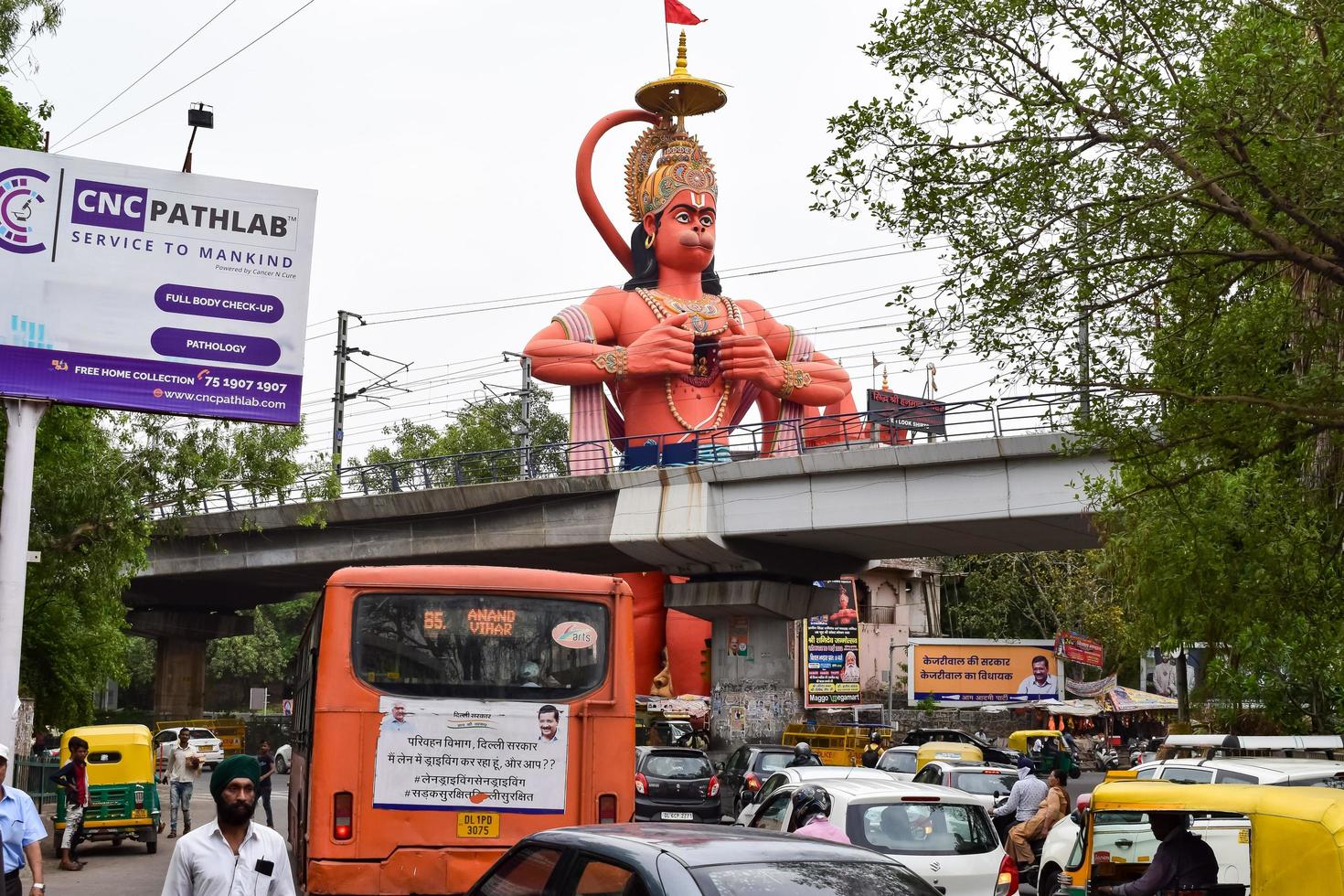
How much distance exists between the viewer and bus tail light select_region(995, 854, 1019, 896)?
11516 millimetres

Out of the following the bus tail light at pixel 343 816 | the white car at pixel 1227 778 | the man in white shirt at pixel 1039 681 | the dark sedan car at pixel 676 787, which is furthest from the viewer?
the man in white shirt at pixel 1039 681

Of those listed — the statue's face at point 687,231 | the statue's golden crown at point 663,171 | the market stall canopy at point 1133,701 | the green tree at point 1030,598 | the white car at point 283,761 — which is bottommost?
the white car at point 283,761

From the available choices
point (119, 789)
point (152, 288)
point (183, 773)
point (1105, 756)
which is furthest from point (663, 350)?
point (119, 789)

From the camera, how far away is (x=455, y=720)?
11469 mm

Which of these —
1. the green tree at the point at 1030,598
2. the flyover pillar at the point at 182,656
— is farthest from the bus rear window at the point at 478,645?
the flyover pillar at the point at 182,656

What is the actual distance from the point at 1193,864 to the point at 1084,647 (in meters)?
40.7

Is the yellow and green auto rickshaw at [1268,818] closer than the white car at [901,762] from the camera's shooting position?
Yes

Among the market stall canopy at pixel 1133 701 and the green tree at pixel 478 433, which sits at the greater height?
the green tree at pixel 478 433

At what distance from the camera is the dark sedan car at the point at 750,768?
22375 millimetres

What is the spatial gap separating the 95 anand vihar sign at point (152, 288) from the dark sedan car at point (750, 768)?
8593mm

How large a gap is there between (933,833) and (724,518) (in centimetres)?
2381

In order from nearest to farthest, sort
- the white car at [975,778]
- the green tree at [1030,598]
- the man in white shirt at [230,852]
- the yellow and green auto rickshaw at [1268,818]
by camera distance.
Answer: the man in white shirt at [230,852] → the yellow and green auto rickshaw at [1268,818] → the white car at [975,778] → the green tree at [1030,598]

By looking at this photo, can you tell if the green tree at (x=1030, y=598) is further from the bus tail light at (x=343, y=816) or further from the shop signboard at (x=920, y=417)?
the bus tail light at (x=343, y=816)

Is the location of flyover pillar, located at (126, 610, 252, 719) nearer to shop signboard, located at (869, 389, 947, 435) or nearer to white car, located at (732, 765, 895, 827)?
shop signboard, located at (869, 389, 947, 435)
